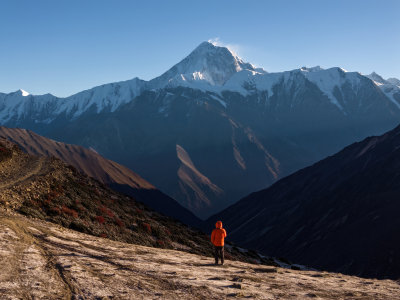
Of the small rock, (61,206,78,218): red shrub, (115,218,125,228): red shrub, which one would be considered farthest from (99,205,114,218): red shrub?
the small rock

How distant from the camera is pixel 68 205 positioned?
33.9 m

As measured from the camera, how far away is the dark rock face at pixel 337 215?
87656 millimetres

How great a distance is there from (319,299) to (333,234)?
9699 cm

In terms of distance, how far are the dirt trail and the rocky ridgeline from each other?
3.19 metres

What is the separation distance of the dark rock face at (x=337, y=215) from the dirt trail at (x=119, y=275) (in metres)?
62.3

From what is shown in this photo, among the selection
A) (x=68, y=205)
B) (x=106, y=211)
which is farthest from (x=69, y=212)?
(x=106, y=211)

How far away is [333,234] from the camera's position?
10906cm

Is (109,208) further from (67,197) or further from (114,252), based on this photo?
(114,252)

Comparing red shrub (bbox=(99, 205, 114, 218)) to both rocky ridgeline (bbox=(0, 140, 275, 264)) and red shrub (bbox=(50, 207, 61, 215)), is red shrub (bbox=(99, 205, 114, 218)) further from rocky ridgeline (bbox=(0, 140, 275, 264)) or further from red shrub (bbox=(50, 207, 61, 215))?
red shrub (bbox=(50, 207, 61, 215))

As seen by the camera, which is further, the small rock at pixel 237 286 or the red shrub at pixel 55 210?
the red shrub at pixel 55 210

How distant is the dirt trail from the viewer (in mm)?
16531

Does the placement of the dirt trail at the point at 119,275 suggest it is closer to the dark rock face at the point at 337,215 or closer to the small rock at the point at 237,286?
the small rock at the point at 237,286

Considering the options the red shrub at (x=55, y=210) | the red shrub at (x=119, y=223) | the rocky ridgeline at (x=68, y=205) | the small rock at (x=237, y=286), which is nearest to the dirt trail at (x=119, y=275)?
the small rock at (x=237, y=286)

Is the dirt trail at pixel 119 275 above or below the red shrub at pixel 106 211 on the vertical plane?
below
